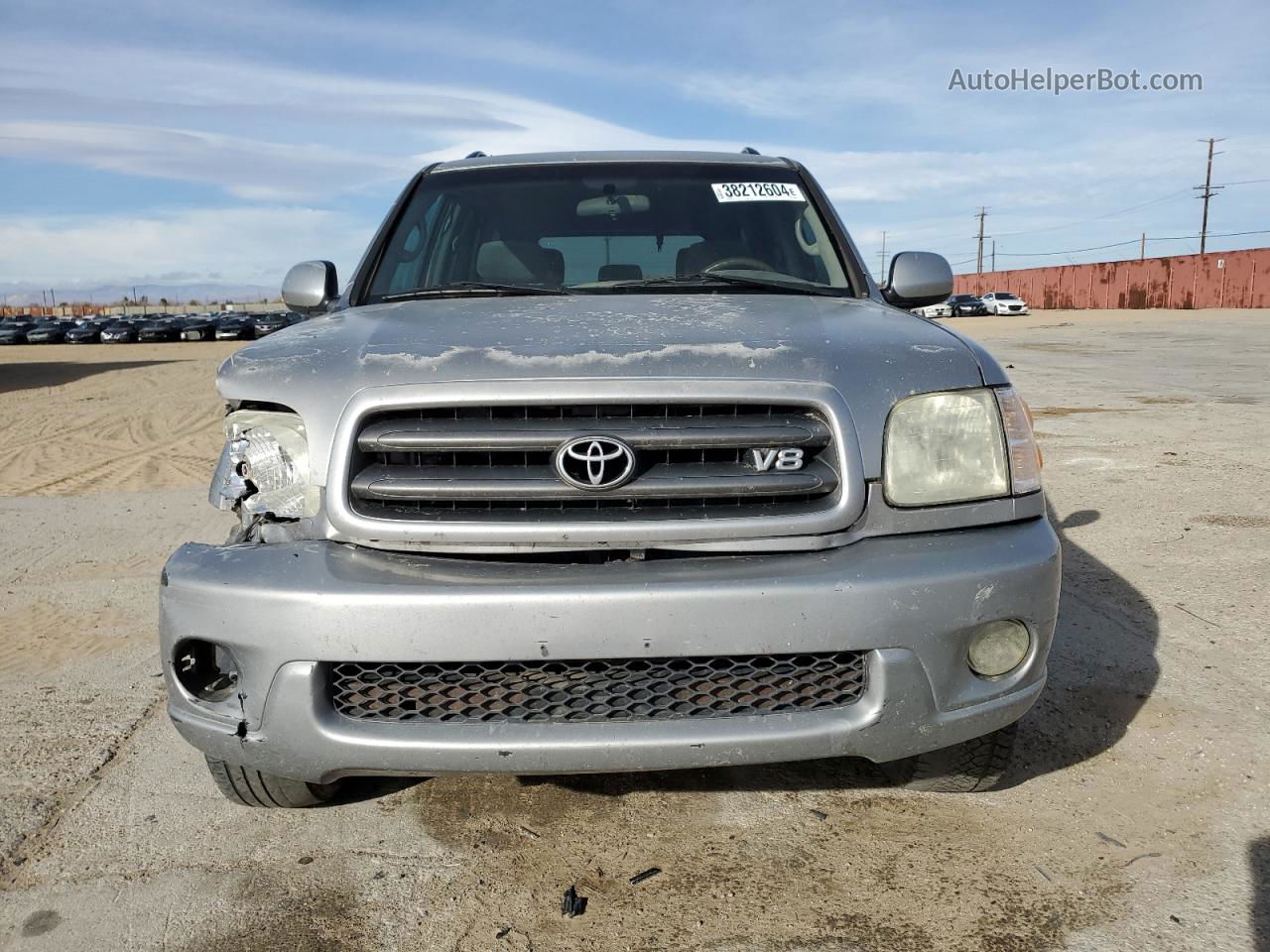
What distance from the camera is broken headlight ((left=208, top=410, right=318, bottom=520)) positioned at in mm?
2275

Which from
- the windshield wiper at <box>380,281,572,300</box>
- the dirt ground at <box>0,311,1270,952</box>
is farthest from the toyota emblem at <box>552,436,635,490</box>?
the windshield wiper at <box>380,281,572,300</box>

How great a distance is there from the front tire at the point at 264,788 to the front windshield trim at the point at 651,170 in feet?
4.94

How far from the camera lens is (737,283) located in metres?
3.09

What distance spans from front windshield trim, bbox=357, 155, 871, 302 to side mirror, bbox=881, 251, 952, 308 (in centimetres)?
14

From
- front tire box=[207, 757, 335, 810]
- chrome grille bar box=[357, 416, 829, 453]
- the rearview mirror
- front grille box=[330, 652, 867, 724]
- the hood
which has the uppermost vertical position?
the rearview mirror

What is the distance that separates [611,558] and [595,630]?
0.68 feet

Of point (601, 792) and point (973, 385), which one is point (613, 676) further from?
point (973, 385)

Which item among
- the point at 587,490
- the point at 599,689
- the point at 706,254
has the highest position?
the point at 706,254

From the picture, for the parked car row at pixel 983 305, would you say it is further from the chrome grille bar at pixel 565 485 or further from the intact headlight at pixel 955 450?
the chrome grille bar at pixel 565 485

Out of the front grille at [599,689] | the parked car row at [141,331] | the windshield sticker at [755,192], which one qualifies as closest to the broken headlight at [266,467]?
the front grille at [599,689]

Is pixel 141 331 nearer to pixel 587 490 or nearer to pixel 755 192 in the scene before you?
pixel 755 192

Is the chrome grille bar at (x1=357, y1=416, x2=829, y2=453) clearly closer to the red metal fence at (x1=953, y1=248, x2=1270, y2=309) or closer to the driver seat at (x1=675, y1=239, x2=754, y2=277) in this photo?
the driver seat at (x1=675, y1=239, x2=754, y2=277)

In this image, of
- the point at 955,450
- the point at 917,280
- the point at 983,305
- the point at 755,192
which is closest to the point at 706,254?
the point at 755,192

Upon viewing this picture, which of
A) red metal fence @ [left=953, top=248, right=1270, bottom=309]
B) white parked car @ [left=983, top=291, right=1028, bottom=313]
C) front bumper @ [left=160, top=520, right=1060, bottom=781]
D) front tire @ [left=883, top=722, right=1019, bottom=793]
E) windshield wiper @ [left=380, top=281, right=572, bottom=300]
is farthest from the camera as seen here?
white parked car @ [left=983, top=291, right=1028, bottom=313]
